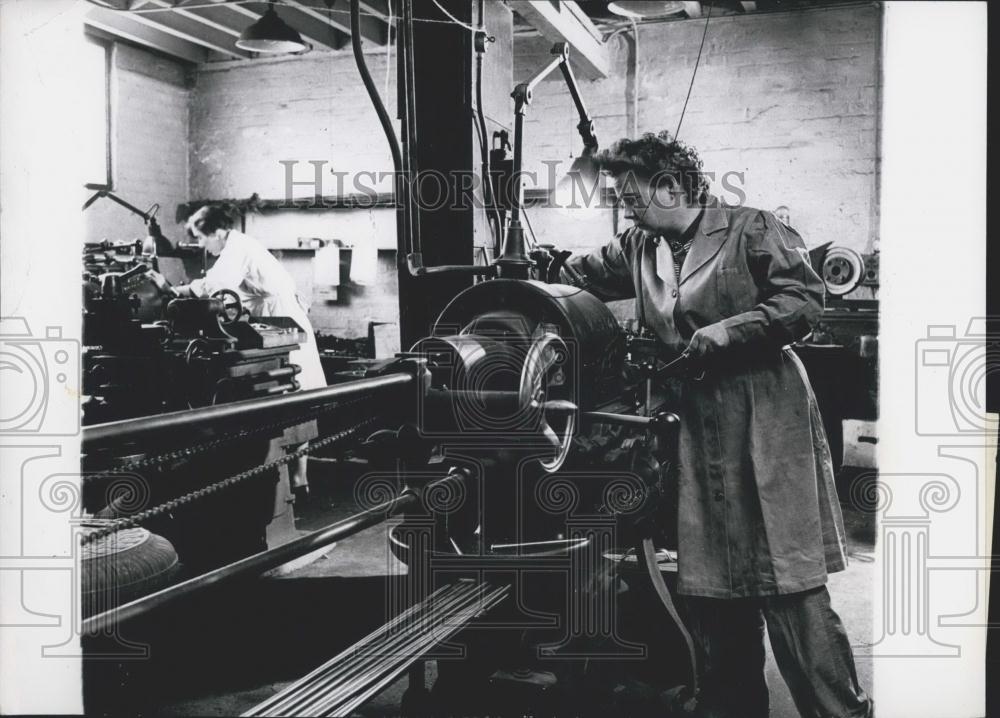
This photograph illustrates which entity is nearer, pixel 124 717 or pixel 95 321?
pixel 124 717

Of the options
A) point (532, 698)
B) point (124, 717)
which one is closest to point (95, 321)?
point (124, 717)

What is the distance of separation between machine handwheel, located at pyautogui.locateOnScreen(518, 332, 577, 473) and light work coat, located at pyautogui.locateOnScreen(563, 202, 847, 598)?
40 cm

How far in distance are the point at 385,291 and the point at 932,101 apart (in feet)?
17.5

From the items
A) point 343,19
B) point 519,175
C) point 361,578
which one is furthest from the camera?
point 343,19

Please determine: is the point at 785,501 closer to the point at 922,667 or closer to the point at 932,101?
the point at 922,667

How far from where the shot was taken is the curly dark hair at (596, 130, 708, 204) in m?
2.15

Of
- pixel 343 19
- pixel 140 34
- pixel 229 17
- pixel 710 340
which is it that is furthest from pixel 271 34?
pixel 710 340

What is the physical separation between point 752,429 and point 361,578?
1.95m

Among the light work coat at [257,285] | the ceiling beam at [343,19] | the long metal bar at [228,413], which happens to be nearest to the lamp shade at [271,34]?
the ceiling beam at [343,19]

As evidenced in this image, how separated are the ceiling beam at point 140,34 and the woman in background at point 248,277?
2.05 metres

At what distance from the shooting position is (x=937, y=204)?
158 cm

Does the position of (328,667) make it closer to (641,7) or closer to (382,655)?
(382,655)

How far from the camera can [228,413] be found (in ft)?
4.25

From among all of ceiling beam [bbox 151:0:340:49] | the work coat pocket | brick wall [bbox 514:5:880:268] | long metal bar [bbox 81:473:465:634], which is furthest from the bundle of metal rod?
ceiling beam [bbox 151:0:340:49]
